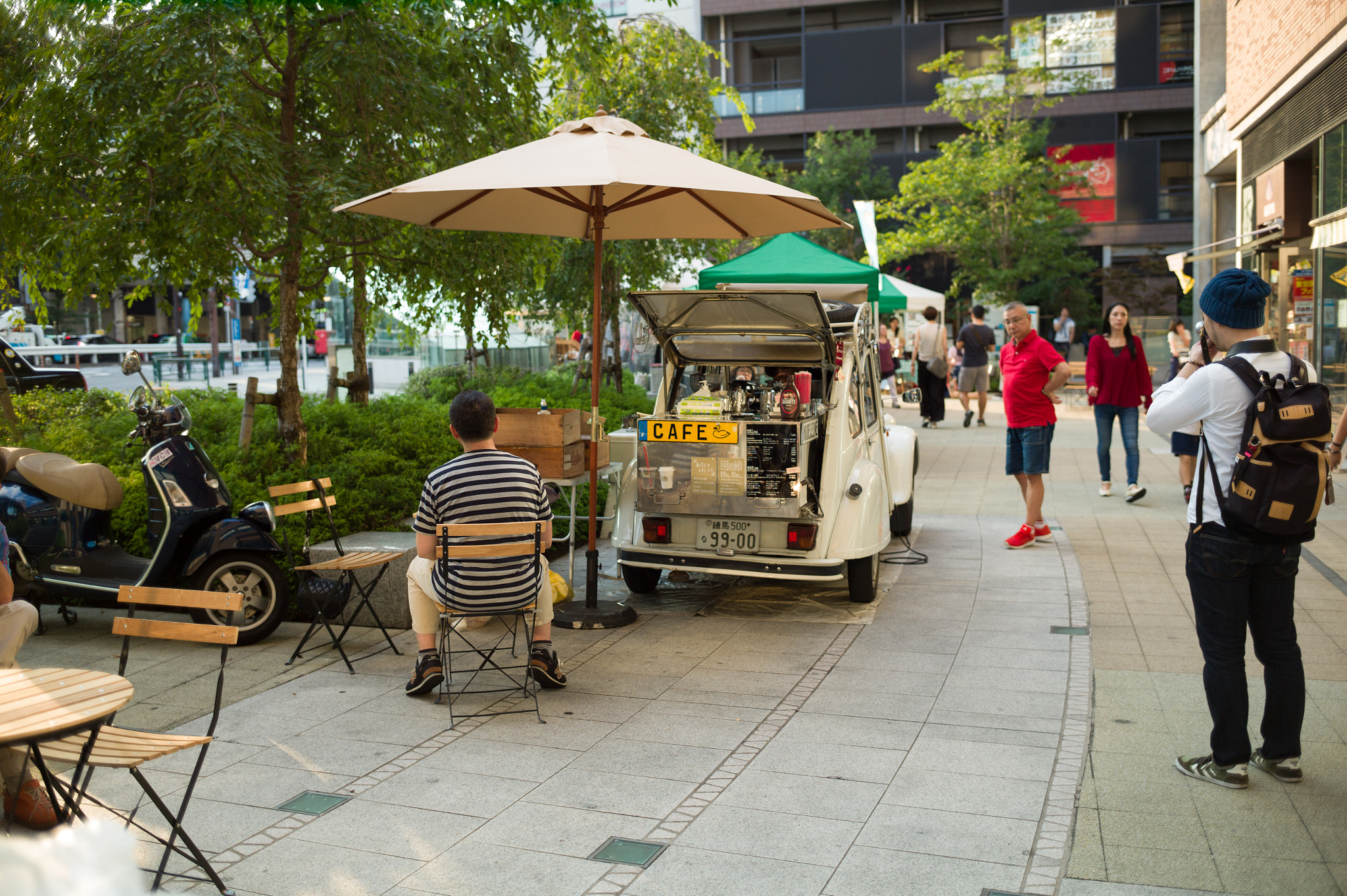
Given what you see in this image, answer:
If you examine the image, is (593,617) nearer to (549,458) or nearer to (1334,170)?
(549,458)

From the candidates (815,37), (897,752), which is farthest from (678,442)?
(815,37)

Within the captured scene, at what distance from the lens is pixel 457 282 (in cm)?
909

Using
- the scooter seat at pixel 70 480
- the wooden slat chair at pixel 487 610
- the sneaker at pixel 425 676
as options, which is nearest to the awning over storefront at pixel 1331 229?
the wooden slat chair at pixel 487 610

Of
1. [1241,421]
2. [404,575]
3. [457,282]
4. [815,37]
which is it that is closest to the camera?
A: [1241,421]

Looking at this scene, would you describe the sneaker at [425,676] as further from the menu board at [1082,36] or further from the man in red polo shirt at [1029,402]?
the menu board at [1082,36]

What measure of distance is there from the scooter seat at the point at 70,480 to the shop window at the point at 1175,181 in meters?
39.1

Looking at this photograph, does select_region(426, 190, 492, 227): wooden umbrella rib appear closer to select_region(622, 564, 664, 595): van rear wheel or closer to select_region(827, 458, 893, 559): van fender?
select_region(622, 564, 664, 595): van rear wheel

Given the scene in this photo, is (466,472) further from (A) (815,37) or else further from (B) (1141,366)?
(A) (815,37)

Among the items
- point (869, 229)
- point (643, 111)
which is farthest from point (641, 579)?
point (869, 229)

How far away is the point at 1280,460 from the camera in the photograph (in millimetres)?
4031

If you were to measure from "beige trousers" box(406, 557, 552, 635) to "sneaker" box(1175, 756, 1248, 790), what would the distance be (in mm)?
2939

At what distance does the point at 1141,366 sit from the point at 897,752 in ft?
25.2

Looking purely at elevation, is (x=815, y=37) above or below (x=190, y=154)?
above

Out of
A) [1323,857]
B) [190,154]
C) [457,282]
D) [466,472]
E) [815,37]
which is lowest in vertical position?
[1323,857]
